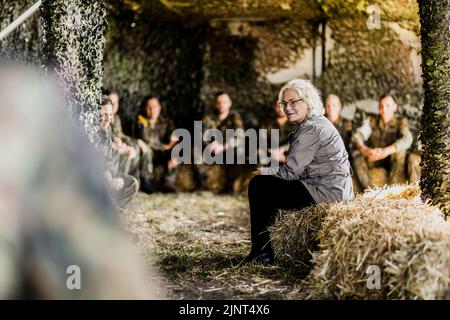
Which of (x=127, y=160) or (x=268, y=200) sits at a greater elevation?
(x=127, y=160)

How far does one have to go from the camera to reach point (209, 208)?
7.16 metres

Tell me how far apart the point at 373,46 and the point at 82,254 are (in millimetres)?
5637

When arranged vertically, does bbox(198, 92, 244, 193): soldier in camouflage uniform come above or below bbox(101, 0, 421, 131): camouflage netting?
below

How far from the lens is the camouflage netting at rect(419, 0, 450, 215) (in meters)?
4.19

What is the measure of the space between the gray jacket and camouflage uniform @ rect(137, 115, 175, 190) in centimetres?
372

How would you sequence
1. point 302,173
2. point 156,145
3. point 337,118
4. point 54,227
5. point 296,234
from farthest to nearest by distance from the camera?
point 156,145, point 337,118, point 302,173, point 296,234, point 54,227

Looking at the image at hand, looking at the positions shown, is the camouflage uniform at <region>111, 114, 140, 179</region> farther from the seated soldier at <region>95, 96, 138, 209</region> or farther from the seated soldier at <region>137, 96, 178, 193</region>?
the seated soldier at <region>95, 96, 138, 209</region>

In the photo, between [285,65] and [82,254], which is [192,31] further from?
[82,254]

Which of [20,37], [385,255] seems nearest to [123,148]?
[20,37]

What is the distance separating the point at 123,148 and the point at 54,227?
9.75 ft

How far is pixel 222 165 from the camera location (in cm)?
833

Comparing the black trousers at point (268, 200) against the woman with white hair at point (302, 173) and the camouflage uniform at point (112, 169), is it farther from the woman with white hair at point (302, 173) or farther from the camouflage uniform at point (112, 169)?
the camouflage uniform at point (112, 169)

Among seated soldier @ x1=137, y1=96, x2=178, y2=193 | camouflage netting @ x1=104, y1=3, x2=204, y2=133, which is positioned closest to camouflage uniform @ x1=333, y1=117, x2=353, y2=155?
camouflage netting @ x1=104, y1=3, x2=204, y2=133

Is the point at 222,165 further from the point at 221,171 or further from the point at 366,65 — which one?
the point at 366,65
